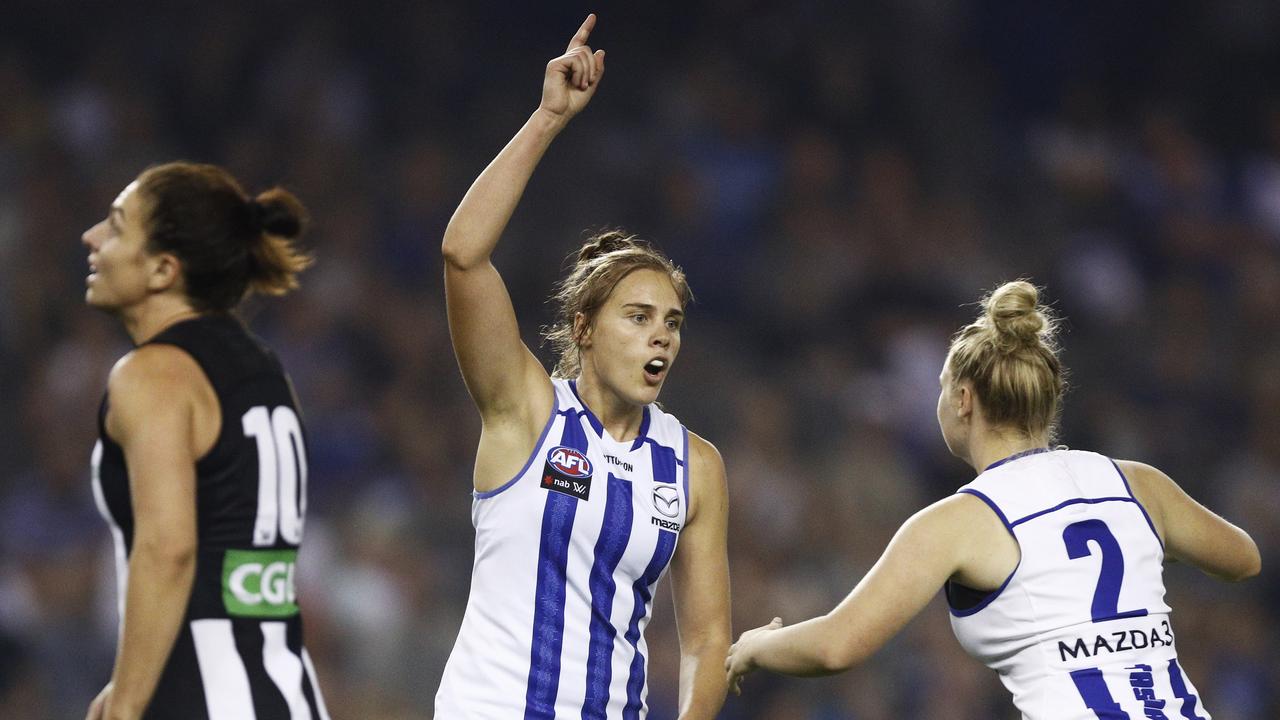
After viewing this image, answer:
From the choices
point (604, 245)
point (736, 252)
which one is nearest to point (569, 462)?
point (604, 245)

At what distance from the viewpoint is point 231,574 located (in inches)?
116

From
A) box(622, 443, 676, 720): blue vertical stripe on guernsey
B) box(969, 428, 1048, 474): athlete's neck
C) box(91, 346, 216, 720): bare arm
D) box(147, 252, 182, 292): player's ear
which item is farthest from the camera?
box(622, 443, 676, 720): blue vertical stripe on guernsey

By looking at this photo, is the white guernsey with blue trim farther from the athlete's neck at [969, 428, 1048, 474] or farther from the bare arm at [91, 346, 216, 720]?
the bare arm at [91, 346, 216, 720]

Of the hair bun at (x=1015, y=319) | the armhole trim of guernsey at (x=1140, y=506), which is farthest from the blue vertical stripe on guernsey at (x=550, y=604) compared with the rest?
the armhole trim of guernsey at (x=1140, y=506)

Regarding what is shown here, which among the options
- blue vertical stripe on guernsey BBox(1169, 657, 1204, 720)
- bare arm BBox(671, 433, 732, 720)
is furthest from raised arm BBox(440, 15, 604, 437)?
blue vertical stripe on guernsey BBox(1169, 657, 1204, 720)

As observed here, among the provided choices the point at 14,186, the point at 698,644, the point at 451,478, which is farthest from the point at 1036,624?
the point at 14,186

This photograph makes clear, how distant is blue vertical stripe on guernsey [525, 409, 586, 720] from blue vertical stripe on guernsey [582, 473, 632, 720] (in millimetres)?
79

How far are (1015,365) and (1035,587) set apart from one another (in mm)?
523

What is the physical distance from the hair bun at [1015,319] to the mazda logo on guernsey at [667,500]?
0.86m

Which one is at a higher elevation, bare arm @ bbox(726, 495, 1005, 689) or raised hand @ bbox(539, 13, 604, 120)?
raised hand @ bbox(539, 13, 604, 120)

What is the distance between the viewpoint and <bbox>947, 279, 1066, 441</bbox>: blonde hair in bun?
3.33m

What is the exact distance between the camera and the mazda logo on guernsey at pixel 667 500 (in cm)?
354

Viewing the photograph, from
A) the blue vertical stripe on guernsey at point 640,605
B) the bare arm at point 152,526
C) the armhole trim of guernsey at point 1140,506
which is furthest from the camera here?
the blue vertical stripe on guernsey at point 640,605

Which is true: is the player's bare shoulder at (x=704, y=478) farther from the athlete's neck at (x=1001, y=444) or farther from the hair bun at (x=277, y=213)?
the hair bun at (x=277, y=213)
